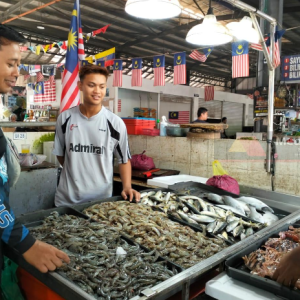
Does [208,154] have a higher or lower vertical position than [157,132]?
lower

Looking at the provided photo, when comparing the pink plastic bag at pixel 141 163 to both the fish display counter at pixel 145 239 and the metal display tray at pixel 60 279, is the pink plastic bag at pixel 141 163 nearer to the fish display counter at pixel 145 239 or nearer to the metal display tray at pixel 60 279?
the fish display counter at pixel 145 239

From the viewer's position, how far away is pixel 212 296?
1.55m

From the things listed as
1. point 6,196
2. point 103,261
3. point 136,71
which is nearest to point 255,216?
point 103,261

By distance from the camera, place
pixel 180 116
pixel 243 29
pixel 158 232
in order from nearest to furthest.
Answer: pixel 158 232 → pixel 243 29 → pixel 180 116

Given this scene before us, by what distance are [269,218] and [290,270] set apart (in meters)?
1.57

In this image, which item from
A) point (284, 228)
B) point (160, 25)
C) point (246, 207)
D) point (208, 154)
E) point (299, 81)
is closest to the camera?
point (284, 228)

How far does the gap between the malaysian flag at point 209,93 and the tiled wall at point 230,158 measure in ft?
31.5

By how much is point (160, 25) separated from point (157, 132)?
812 cm

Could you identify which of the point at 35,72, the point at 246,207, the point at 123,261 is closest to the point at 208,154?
the point at 246,207

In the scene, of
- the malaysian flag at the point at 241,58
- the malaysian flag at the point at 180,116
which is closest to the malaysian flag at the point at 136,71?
the malaysian flag at the point at 241,58

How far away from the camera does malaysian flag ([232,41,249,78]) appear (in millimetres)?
7602

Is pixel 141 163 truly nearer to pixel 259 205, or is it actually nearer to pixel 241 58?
pixel 259 205

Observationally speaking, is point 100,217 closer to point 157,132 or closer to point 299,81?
point 157,132

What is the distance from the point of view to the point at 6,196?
1.49 metres
